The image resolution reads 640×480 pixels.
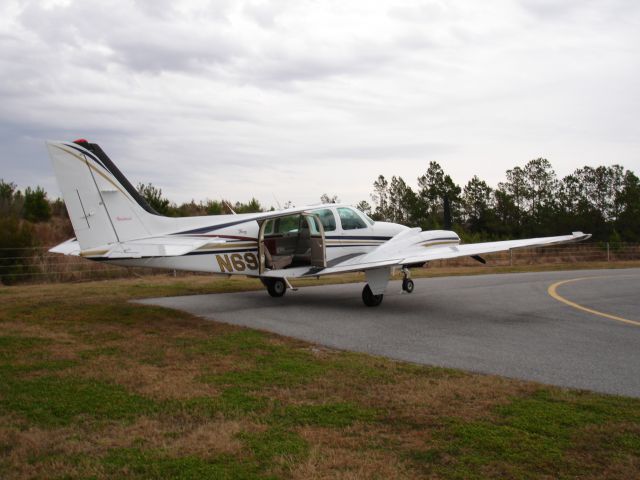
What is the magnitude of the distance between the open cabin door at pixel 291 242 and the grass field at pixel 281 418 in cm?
545

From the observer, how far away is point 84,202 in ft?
39.8

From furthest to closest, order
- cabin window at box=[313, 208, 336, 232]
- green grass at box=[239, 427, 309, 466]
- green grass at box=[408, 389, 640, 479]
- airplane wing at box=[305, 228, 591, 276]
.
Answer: cabin window at box=[313, 208, 336, 232] < airplane wing at box=[305, 228, 591, 276] < green grass at box=[239, 427, 309, 466] < green grass at box=[408, 389, 640, 479]

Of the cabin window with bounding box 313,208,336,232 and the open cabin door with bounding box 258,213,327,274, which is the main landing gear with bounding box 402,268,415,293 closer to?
the cabin window with bounding box 313,208,336,232

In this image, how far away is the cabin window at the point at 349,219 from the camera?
597 inches

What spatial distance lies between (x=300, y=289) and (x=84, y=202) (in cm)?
818

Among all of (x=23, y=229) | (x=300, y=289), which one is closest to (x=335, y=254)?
(x=300, y=289)

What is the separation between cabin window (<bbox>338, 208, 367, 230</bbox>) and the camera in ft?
49.8

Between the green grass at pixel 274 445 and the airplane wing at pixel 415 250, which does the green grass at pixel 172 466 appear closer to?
the green grass at pixel 274 445

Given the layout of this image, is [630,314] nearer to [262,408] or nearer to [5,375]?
[262,408]

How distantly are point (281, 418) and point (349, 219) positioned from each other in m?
10.0

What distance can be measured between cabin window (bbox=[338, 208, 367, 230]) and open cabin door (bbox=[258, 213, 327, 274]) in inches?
33.8

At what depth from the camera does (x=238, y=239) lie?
13680 millimetres

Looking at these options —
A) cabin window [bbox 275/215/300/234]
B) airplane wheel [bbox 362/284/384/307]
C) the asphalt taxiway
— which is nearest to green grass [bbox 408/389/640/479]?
the asphalt taxiway

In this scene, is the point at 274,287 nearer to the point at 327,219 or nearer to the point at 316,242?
the point at 316,242
